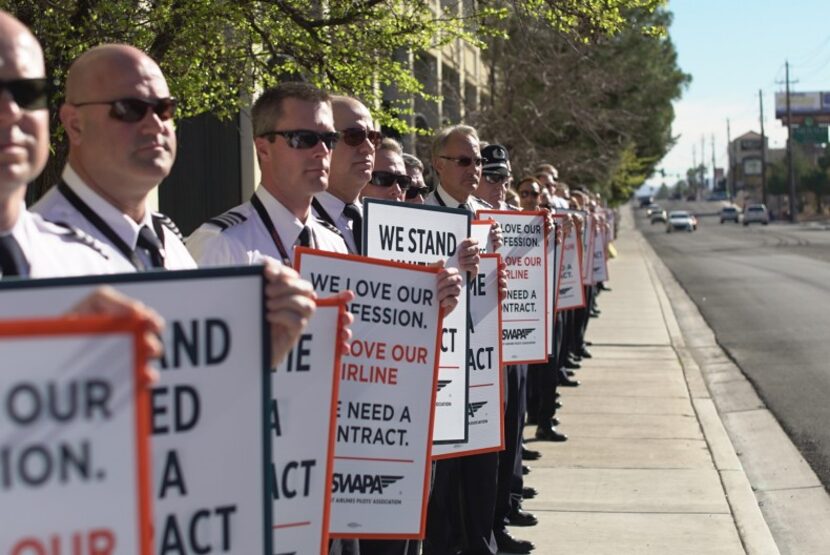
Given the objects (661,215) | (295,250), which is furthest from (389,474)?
(661,215)

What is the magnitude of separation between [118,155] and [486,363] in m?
3.41

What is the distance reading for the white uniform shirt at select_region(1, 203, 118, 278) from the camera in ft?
9.18

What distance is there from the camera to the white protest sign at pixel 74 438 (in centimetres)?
201

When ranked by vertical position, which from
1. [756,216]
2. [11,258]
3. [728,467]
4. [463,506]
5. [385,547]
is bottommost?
[728,467]

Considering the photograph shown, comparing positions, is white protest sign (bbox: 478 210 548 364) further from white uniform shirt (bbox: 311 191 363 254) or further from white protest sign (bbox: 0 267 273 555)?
white protest sign (bbox: 0 267 273 555)

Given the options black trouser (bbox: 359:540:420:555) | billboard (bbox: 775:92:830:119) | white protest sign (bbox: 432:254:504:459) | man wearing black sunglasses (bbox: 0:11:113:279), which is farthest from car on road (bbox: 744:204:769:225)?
man wearing black sunglasses (bbox: 0:11:113:279)

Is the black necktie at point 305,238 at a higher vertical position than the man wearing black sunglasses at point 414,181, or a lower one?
lower

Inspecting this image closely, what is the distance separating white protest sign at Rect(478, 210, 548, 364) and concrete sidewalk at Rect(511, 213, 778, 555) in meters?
1.04

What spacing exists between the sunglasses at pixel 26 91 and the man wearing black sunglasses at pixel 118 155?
675 millimetres

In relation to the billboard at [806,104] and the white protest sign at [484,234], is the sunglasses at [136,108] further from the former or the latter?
the billboard at [806,104]

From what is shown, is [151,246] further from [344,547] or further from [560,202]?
[560,202]

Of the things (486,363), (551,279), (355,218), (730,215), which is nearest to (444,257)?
(355,218)

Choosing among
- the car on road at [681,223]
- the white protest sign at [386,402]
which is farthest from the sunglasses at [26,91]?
the car on road at [681,223]

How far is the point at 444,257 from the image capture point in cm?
574
